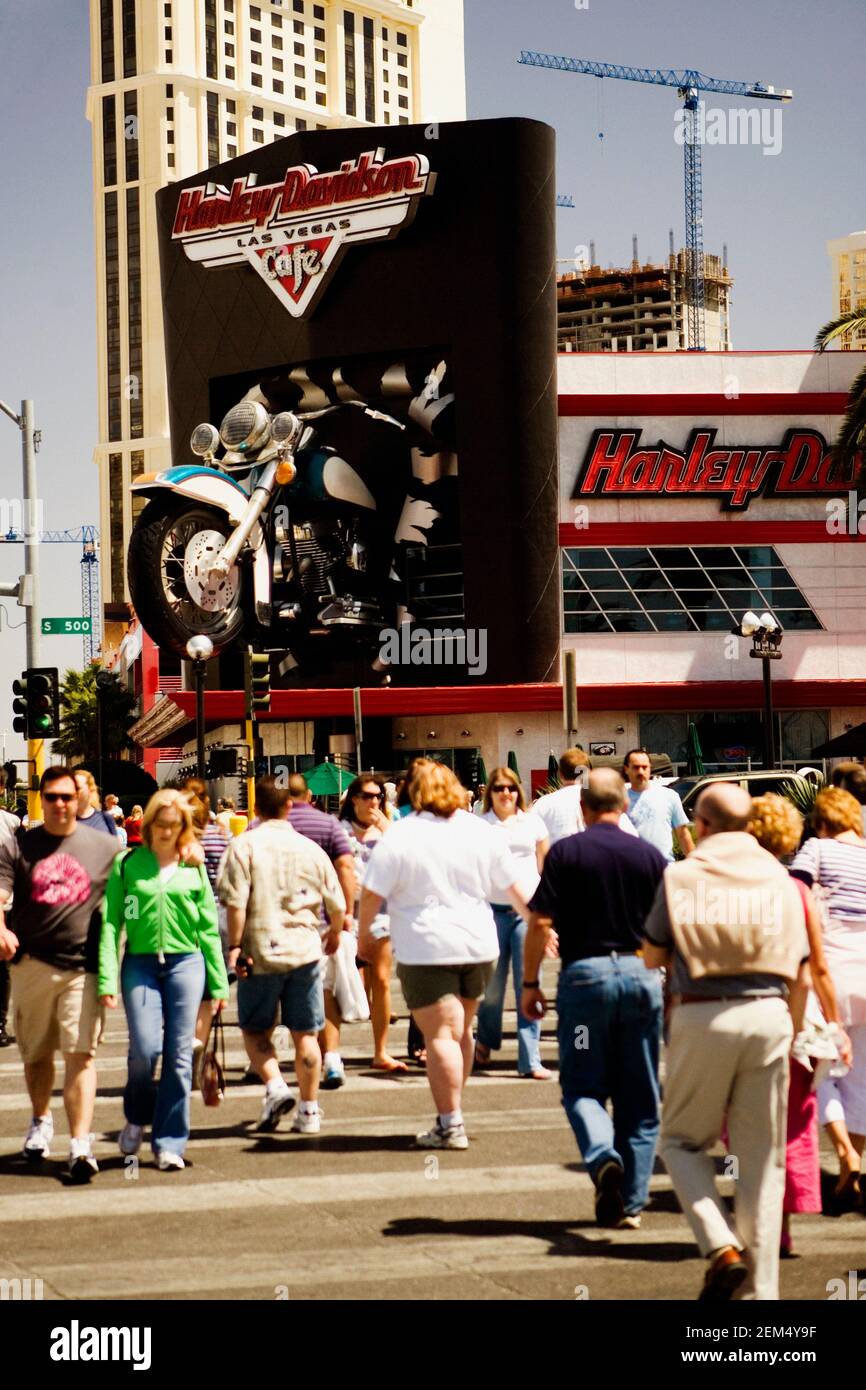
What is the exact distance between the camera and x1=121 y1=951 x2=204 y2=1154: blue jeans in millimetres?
9273

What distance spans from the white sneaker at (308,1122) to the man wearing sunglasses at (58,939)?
4.23 ft

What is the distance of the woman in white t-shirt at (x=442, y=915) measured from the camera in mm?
9414

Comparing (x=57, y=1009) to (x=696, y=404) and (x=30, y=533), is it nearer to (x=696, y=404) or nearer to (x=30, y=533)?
(x=30, y=533)

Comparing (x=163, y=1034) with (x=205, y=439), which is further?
(x=205, y=439)

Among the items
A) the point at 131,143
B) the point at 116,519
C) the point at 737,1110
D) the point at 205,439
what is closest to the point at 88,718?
the point at 205,439

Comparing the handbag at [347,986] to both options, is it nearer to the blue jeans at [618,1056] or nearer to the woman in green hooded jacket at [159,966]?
the woman in green hooded jacket at [159,966]

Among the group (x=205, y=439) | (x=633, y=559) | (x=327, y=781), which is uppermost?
(x=205, y=439)

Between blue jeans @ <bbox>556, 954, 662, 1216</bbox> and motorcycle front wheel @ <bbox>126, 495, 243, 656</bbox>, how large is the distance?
3516 centimetres

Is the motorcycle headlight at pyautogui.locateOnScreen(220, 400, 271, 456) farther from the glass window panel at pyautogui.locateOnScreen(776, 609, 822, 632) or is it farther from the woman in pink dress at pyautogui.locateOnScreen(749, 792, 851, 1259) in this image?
the woman in pink dress at pyautogui.locateOnScreen(749, 792, 851, 1259)

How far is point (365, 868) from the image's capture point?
12.5m

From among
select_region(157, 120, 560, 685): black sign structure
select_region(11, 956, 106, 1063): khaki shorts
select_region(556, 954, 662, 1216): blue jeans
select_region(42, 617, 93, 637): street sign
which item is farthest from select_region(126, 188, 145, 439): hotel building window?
select_region(556, 954, 662, 1216): blue jeans

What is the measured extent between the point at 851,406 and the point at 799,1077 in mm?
38256
